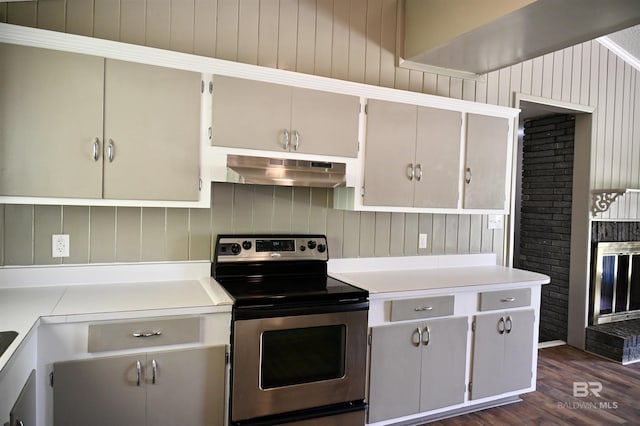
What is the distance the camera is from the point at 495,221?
11.7 ft

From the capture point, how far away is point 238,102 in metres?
2.33

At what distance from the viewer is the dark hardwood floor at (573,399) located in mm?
2828

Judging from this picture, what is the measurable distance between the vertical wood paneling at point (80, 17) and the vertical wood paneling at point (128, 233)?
957 mm

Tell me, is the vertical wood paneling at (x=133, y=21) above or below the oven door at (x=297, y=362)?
above

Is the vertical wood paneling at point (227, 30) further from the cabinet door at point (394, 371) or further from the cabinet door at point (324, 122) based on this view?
the cabinet door at point (394, 371)

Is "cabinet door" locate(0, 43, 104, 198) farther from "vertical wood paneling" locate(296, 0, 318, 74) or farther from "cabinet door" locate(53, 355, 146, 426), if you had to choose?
"vertical wood paneling" locate(296, 0, 318, 74)

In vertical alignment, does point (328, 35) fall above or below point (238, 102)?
above

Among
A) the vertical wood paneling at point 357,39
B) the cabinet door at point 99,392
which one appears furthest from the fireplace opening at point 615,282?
the cabinet door at point 99,392

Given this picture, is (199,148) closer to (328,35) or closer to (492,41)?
(328,35)

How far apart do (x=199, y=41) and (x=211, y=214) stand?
102 cm

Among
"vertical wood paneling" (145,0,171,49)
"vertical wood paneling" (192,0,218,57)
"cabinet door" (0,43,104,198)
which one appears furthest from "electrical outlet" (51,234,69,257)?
"vertical wood paneling" (192,0,218,57)

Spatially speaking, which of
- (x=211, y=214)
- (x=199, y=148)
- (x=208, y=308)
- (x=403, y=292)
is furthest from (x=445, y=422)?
(x=199, y=148)

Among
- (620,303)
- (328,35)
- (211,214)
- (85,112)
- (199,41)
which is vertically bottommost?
(620,303)

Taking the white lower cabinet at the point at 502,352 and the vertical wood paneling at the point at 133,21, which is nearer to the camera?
the vertical wood paneling at the point at 133,21
